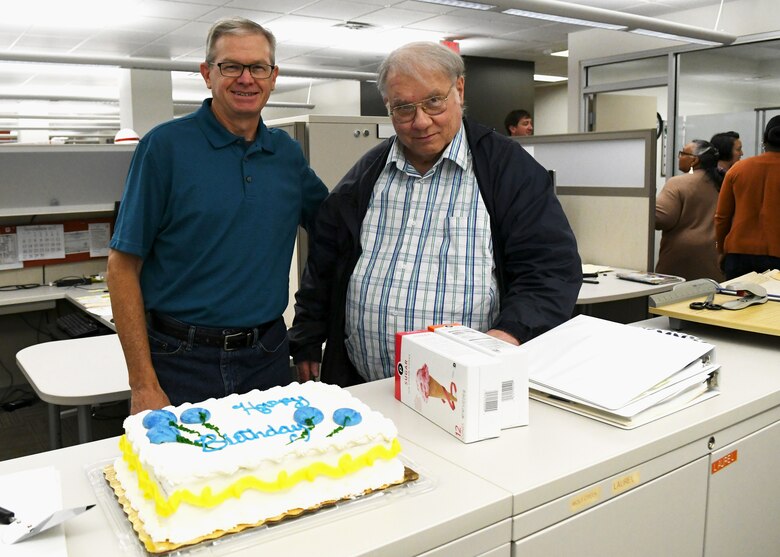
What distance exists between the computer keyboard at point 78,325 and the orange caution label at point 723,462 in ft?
8.14

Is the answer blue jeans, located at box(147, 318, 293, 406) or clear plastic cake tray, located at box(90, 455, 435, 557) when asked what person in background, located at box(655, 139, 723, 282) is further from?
clear plastic cake tray, located at box(90, 455, 435, 557)

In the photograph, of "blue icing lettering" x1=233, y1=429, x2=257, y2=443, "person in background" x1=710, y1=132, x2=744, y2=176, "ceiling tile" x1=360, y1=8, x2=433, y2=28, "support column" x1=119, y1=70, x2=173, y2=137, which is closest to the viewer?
"blue icing lettering" x1=233, y1=429, x2=257, y2=443

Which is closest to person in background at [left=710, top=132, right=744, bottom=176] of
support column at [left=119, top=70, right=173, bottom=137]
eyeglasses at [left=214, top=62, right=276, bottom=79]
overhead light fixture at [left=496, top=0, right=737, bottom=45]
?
overhead light fixture at [left=496, top=0, right=737, bottom=45]

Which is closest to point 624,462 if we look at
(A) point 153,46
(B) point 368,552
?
(B) point 368,552

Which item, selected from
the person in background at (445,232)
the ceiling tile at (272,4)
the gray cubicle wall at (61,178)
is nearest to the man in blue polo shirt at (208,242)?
the person in background at (445,232)

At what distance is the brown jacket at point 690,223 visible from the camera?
3.71 m

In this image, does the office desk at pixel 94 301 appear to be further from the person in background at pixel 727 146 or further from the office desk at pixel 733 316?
the person in background at pixel 727 146

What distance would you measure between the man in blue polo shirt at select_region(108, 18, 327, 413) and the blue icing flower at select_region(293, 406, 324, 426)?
0.71 m

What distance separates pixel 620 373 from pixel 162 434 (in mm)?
797

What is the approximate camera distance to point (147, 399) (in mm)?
1584

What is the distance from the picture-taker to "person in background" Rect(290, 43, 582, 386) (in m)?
1.52

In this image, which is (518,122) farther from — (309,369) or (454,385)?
(454,385)

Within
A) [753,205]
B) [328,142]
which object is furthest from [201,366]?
[753,205]

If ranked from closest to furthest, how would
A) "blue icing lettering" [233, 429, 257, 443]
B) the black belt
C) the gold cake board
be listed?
the gold cake board, "blue icing lettering" [233, 429, 257, 443], the black belt
